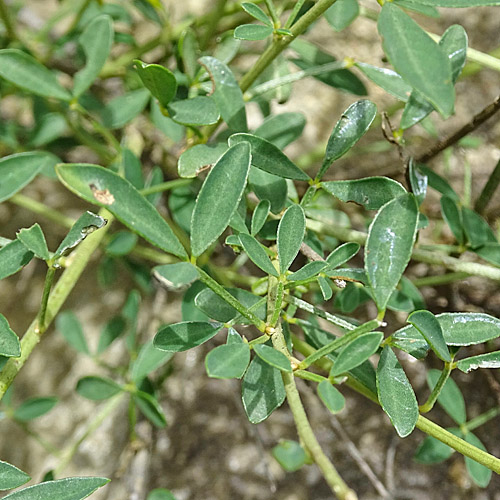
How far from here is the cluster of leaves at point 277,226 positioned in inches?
20.5

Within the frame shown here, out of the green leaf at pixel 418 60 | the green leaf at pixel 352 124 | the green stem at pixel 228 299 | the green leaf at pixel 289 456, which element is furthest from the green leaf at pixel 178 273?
the green leaf at pixel 289 456

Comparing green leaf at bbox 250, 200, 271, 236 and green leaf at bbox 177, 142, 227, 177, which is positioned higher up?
green leaf at bbox 177, 142, 227, 177

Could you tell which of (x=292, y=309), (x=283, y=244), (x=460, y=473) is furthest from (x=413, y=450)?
(x=283, y=244)

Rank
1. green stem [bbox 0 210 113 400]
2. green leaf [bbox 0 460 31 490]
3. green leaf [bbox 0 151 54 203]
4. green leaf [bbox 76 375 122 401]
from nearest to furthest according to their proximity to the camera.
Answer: green leaf [bbox 0 460 31 490] < green stem [bbox 0 210 113 400] < green leaf [bbox 0 151 54 203] < green leaf [bbox 76 375 122 401]

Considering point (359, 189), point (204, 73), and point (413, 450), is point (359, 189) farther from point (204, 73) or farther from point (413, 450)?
point (413, 450)

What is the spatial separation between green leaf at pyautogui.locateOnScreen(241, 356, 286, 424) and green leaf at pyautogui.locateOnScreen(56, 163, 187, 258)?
0.15m

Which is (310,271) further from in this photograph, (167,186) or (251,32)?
Answer: (167,186)

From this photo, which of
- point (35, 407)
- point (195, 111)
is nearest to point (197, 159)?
point (195, 111)

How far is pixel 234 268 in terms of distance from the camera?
1.07 m

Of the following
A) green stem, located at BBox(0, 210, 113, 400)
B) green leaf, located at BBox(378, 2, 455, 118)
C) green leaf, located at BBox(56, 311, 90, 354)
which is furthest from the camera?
green leaf, located at BBox(56, 311, 90, 354)

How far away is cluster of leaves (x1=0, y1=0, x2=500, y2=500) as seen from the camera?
520 mm

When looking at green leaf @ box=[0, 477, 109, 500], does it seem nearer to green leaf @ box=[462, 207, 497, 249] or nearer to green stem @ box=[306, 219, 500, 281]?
green stem @ box=[306, 219, 500, 281]

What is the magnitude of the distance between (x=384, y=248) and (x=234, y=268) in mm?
566

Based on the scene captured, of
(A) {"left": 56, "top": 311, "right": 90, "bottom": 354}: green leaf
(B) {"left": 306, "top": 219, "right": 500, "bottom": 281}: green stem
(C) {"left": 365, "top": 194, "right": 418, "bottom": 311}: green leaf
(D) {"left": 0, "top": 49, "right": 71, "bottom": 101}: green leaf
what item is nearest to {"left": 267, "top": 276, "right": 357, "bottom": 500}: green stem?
(C) {"left": 365, "top": 194, "right": 418, "bottom": 311}: green leaf
